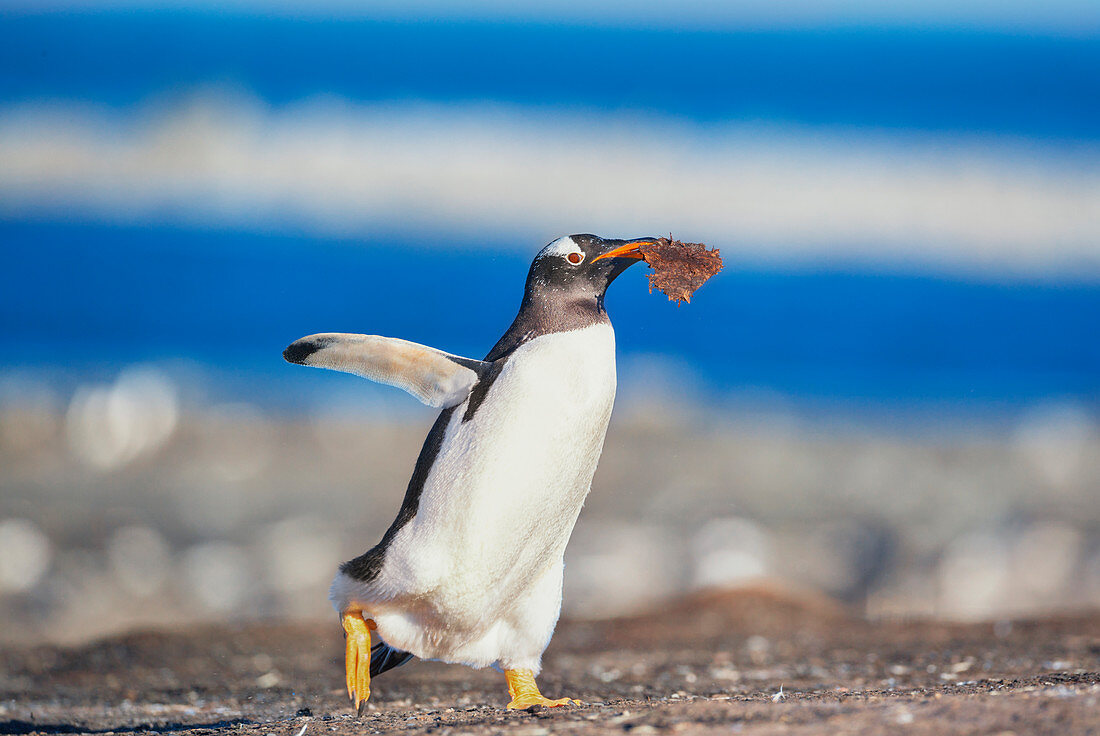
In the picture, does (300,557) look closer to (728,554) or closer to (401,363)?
(728,554)

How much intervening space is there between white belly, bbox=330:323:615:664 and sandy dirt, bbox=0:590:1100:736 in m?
0.36

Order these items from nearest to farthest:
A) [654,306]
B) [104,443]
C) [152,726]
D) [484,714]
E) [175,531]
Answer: [484,714] < [152,726] < [175,531] < [104,443] < [654,306]

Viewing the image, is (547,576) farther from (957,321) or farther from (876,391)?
(957,321)

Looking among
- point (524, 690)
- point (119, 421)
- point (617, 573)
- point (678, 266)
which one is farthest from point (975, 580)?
point (119, 421)

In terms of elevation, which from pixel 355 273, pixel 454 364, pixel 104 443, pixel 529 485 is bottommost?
pixel 529 485

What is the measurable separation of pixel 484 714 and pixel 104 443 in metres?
8.29

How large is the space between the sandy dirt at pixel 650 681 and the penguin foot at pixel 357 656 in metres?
0.09

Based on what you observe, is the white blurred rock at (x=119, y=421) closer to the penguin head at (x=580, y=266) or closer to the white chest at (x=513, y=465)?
the white chest at (x=513, y=465)

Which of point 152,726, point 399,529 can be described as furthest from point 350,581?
point 152,726

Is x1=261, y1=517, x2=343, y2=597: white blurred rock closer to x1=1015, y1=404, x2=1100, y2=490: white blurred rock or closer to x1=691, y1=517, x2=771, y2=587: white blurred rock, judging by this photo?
x1=691, y1=517, x2=771, y2=587: white blurred rock

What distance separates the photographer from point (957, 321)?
63.6ft

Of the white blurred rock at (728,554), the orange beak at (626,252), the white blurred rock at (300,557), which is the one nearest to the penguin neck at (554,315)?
the orange beak at (626,252)

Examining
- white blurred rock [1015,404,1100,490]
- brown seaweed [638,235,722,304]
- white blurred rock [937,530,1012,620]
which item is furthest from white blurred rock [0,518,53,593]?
white blurred rock [1015,404,1100,490]

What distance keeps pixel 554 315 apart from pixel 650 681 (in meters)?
2.14
